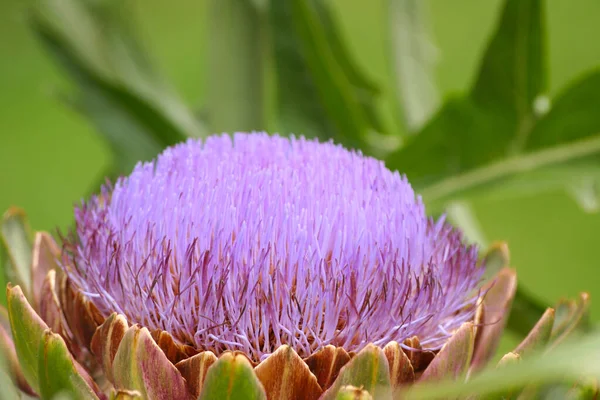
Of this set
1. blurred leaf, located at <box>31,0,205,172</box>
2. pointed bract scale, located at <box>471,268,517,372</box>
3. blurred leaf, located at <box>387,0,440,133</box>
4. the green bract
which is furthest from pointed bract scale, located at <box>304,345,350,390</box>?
blurred leaf, located at <box>387,0,440,133</box>

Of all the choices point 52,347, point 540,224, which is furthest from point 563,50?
point 52,347

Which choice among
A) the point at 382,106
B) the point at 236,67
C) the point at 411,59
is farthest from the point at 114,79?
the point at 382,106

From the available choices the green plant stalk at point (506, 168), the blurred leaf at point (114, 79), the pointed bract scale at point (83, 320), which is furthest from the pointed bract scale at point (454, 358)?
the blurred leaf at point (114, 79)

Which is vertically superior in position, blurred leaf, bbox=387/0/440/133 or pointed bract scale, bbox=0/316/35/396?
blurred leaf, bbox=387/0/440/133

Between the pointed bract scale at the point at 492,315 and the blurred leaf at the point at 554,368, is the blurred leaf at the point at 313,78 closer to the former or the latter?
the pointed bract scale at the point at 492,315

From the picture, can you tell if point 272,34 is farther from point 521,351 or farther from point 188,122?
point 521,351

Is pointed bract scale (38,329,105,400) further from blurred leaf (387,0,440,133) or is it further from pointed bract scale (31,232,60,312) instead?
blurred leaf (387,0,440,133)
